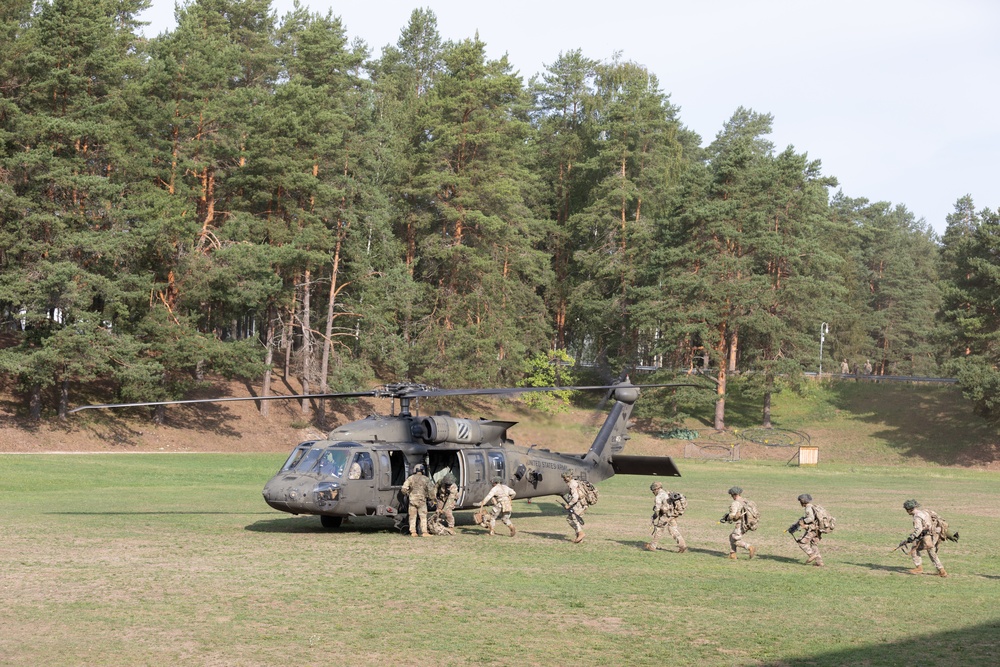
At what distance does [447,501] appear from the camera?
74.9 ft

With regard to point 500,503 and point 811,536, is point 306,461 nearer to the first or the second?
point 500,503

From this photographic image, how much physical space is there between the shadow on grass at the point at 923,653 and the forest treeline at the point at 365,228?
143ft

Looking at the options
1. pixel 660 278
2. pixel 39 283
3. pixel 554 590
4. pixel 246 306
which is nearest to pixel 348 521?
pixel 554 590

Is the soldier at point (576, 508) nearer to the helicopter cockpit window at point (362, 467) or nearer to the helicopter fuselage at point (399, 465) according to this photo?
the helicopter fuselage at point (399, 465)

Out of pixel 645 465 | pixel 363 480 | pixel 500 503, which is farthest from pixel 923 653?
pixel 645 465

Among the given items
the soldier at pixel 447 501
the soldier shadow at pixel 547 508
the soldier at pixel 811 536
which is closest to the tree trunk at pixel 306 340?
the soldier shadow at pixel 547 508

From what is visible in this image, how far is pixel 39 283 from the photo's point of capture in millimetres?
48188

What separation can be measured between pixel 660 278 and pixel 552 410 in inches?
516

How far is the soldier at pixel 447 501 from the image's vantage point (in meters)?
22.7

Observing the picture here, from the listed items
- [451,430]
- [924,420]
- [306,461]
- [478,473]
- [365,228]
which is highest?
[365,228]

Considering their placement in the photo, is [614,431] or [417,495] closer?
[417,495]

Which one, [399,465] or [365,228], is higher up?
[365,228]

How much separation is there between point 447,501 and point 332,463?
2875mm

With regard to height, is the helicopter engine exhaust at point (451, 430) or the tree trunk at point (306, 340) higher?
the tree trunk at point (306, 340)
